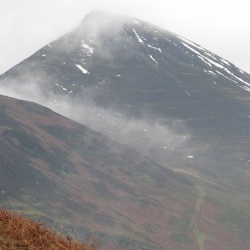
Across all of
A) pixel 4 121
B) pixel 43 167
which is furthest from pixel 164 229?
pixel 4 121

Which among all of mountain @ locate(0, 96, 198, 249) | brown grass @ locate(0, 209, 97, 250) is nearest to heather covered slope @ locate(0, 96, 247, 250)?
mountain @ locate(0, 96, 198, 249)

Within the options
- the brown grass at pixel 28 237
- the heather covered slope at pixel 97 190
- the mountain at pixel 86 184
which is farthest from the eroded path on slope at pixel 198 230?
the brown grass at pixel 28 237

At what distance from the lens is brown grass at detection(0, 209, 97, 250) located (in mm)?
10008

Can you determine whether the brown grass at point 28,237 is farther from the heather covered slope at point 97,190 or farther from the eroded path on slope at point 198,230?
the eroded path on slope at point 198,230

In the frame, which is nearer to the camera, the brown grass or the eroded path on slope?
the brown grass

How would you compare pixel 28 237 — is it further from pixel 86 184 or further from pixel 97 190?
pixel 86 184

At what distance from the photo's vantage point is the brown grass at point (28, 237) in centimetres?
1001

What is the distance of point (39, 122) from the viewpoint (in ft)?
614

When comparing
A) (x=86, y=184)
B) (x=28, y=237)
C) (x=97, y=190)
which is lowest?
(x=97, y=190)

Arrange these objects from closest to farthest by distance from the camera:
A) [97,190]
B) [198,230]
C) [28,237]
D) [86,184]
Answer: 1. [28,237]
2. [198,230]
3. [97,190]
4. [86,184]

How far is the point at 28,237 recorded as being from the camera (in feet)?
34.4

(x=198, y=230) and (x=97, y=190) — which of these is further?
(x=97, y=190)

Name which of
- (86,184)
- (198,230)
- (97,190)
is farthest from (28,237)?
(86,184)

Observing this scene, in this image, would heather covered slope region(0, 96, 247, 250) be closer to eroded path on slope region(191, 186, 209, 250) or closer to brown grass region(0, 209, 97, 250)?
eroded path on slope region(191, 186, 209, 250)
